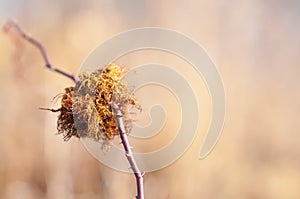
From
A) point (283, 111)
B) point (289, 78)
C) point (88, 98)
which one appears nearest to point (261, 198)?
point (283, 111)

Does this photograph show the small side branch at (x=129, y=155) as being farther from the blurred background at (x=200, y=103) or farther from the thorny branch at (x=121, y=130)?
the blurred background at (x=200, y=103)

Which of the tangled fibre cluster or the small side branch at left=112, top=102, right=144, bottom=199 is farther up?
the tangled fibre cluster

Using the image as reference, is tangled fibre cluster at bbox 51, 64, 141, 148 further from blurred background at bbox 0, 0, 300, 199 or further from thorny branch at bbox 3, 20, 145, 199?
blurred background at bbox 0, 0, 300, 199

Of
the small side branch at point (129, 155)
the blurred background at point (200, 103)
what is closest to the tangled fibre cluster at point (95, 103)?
the small side branch at point (129, 155)

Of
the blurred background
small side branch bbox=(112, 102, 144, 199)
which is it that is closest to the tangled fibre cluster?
small side branch bbox=(112, 102, 144, 199)

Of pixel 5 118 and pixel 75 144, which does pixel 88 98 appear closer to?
pixel 75 144

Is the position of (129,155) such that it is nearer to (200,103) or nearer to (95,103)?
(95,103)

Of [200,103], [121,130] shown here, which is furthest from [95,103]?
[200,103]
